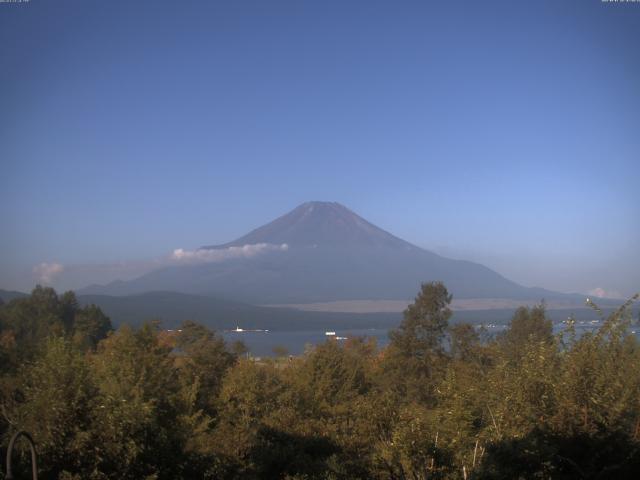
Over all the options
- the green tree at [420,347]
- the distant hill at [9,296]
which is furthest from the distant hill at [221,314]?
the green tree at [420,347]

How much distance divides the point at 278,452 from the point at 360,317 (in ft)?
595

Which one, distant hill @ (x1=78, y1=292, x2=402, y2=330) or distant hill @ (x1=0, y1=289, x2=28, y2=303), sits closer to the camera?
distant hill @ (x1=0, y1=289, x2=28, y2=303)

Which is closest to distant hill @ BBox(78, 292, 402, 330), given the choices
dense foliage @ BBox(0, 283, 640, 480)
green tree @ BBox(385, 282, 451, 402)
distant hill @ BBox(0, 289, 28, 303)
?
distant hill @ BBox(0, 289, 28, 303)

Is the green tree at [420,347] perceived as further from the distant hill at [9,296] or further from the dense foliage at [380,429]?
the distant hill at [9,296]

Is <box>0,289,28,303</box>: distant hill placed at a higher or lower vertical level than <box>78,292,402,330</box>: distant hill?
higher

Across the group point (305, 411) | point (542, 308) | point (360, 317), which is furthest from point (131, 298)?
point (305, 411)

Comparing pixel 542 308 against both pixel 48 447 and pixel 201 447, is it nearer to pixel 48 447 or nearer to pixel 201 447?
pixel 201 447

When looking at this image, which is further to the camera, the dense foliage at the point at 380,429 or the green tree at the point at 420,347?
the green tree at the point at 420,347

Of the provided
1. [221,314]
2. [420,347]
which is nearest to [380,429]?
[420,347]

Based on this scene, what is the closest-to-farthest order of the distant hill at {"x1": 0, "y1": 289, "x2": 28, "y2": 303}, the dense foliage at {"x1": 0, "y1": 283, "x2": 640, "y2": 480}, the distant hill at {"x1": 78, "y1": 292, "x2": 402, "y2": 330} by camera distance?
the dense foliage at {"x1": 0, "y1": 283, "x2": 640, "y2": 480} < the distant hill at {"x1": 0, "y1": 289, "x2": 28, "y2": 303} < the distant hill at {"x1": 78, "y1": 292, "x2": 402, "y2": 330}

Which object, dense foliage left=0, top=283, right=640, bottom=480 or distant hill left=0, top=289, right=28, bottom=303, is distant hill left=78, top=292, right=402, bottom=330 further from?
dense foliage left=0, top=283, right=640, bottom=480

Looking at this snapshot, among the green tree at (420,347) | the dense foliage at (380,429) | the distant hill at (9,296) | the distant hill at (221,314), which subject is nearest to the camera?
the dense foliage at (380,429)

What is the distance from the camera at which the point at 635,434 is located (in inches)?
484

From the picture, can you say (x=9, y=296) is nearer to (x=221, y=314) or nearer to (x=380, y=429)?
(x=380, y=429)
